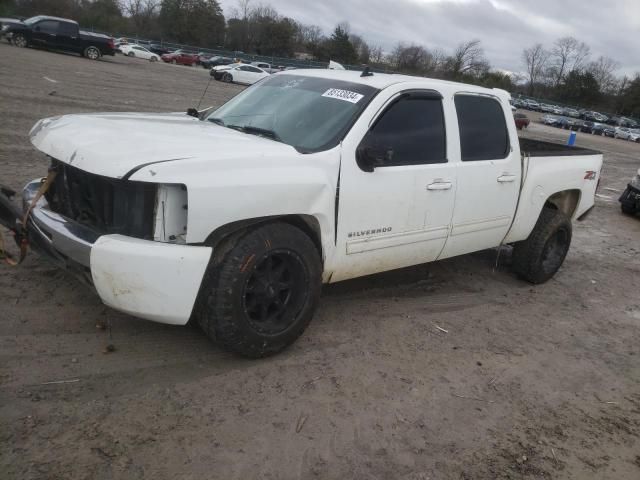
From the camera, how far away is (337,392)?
320 cm

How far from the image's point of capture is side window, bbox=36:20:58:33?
26328 millimetres

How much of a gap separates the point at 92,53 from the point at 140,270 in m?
30.3

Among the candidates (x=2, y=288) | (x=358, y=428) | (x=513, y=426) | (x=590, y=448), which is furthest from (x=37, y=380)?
(x=590, y=448)

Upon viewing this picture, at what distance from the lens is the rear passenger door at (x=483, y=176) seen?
4352mm

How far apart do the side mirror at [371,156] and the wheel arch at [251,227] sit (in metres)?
0.50

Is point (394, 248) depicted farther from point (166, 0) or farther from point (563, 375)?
point (166, 0)

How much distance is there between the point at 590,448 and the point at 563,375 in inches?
33.6

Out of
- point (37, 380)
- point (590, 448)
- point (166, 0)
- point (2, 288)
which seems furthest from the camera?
point (166, 0)

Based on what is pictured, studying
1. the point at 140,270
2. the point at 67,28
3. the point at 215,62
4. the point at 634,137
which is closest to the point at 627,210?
the point at 140,270

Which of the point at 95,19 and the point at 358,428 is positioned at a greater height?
the point at 95,19

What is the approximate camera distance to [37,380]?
9.48 feet

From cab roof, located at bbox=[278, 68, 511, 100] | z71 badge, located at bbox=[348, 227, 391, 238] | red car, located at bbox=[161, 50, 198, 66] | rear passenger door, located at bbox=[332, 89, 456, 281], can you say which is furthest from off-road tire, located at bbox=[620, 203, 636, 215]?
red car, located at bbox=[161, 50, 198, 66]

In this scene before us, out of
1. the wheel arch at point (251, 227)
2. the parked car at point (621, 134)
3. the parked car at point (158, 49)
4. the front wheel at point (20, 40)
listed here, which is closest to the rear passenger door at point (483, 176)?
the wheel arch at point (251, 227)

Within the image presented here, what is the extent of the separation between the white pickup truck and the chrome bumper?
0.04 feet
